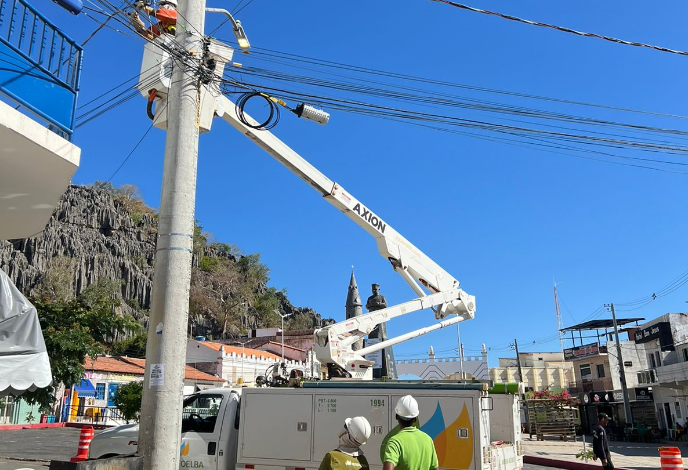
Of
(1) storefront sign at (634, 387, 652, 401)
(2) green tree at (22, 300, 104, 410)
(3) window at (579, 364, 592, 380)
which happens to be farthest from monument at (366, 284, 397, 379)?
(3) window at (579, 364, 592, 380)

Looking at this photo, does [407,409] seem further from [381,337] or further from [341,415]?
[381,337]

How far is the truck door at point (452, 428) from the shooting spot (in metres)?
8.61

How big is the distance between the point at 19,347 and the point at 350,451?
3.32 meters

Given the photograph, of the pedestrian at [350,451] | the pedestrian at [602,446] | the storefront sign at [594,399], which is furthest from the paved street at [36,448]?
the storefront sign at [594,399]

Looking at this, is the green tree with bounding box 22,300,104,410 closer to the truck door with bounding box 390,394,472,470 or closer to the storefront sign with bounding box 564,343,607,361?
the truck door with bounding box 390,394,472,470

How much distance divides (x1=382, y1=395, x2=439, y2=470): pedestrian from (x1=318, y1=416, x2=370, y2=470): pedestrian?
0.24 meters

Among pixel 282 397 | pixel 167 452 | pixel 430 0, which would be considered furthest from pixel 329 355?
pixel 430 0

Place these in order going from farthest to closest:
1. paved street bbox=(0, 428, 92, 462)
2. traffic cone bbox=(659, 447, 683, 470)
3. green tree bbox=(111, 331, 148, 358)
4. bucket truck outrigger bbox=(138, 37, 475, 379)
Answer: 1. green tree bbox=(111, 331, 148, 358)
2. paved street bbox=(0, 428, 92, 462)
3. traffic cone bbox=(659, 447, 683, 470)
4. bucket truck outrigger bbox=(138, 37, 475, 379)

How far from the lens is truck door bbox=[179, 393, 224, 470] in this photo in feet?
31.6

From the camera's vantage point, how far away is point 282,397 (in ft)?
31.6

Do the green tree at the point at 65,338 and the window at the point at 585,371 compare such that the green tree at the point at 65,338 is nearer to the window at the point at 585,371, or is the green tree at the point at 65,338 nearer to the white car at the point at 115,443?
the white car at the point at 115,443

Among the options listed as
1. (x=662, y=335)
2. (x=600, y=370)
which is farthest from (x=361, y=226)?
(x=600, y=370)

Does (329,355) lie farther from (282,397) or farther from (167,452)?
(167,452)

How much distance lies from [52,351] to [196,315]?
8590 cm
